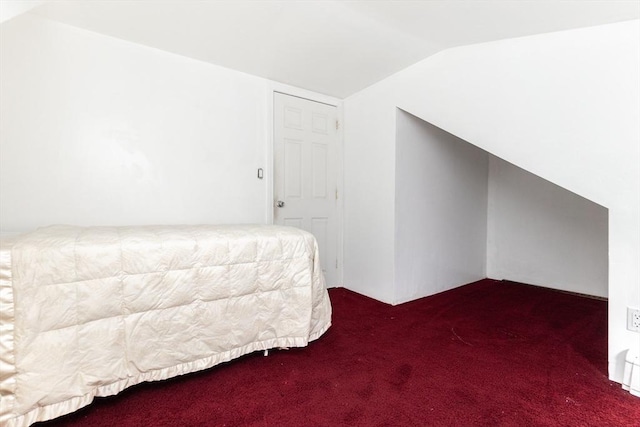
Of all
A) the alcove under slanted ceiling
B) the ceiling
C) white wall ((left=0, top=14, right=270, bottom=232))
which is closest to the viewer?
the ceiling

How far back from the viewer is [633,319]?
5.01 ft

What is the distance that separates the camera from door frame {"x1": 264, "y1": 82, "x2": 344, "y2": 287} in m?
2.78

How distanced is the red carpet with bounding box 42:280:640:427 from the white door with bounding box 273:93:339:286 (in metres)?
1.05

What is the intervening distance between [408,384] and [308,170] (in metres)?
2.14

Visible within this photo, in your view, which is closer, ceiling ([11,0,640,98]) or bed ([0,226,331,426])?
bed ([0,226,331,426])

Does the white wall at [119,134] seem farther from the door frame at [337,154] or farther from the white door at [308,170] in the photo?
the white door at [308,170]

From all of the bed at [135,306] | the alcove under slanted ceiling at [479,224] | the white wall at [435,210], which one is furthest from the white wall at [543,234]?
the bed at [135,306]

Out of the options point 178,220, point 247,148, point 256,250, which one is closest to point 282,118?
point 247,148

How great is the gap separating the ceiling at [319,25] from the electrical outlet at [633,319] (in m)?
1.50

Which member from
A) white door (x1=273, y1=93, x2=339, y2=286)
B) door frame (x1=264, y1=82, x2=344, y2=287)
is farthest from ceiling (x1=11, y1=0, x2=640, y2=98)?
white door (x1=273, y1=93, x2=339, y2=286)

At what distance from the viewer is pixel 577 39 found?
165 centimetres

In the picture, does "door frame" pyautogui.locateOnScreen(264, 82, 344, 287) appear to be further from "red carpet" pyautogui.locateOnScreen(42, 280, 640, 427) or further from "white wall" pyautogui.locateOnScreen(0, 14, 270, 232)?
"red carpet" pyautogui.locateOnScreen(42, 280, 640, 427)

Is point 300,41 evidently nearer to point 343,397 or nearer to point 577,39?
point 577,39

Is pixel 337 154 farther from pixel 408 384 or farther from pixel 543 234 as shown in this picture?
pixel 543 234
